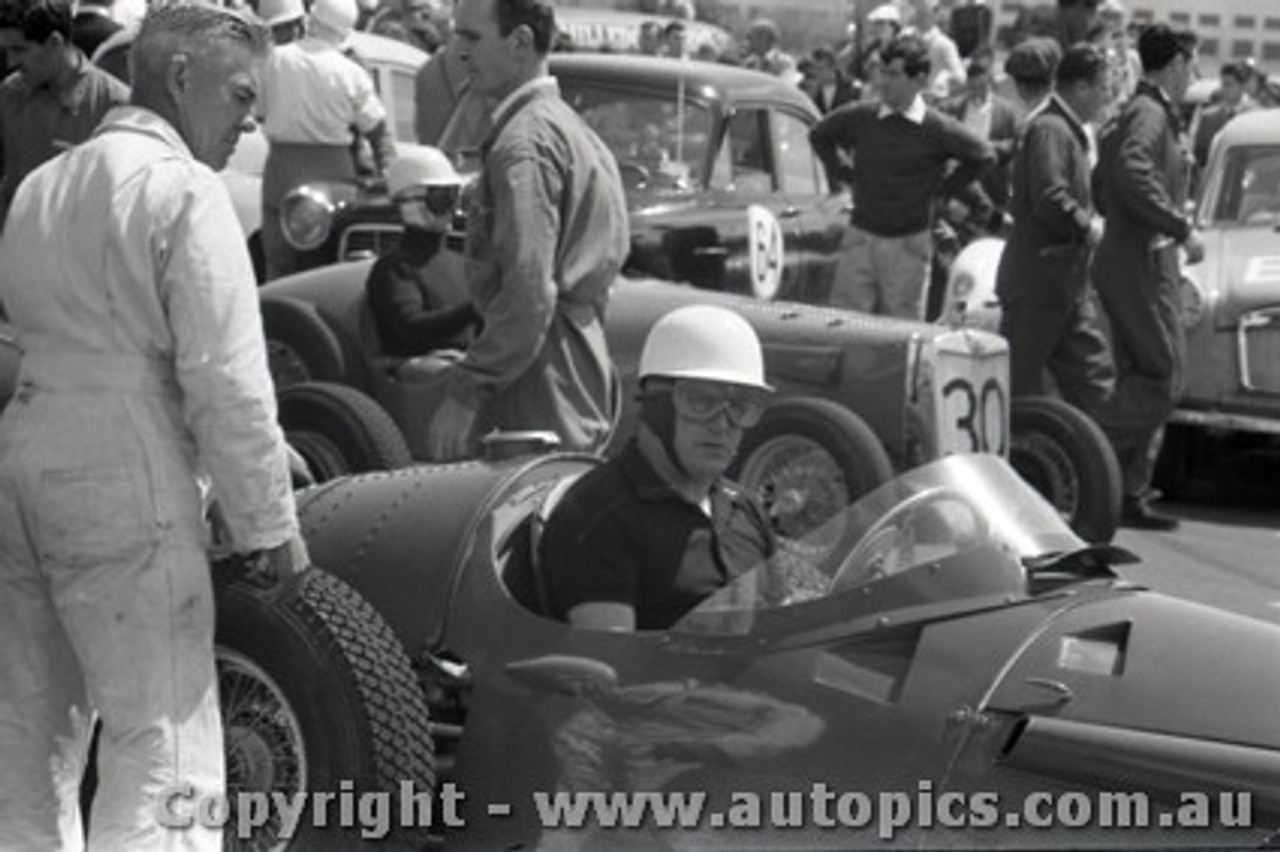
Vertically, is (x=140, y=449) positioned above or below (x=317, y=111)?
above

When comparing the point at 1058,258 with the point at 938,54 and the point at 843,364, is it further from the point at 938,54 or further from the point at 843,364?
the point at 938,54

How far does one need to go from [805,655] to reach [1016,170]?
6348mm

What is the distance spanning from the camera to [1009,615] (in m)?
4.79

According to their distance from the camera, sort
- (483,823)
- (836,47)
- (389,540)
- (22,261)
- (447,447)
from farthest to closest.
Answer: (836,47), (447,447), (389,540), (483,823), (22,261)

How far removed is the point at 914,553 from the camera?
16.5ft

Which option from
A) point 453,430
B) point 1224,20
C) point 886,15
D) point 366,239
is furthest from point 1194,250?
point 1224,20

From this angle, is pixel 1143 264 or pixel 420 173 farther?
pixel 1143 264

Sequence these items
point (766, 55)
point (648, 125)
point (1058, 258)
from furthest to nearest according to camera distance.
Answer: point (766, 55) < point (648, 125) < point (1058, 258)

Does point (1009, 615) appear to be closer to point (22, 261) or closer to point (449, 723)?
point (449, 723)

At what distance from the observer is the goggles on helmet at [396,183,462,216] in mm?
8828

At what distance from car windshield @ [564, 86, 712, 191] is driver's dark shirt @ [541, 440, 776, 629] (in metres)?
7.06

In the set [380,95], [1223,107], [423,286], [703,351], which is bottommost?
[1223,107]

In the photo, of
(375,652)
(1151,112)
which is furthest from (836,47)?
(375,652)

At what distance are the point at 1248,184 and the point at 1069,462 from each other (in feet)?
10.4
